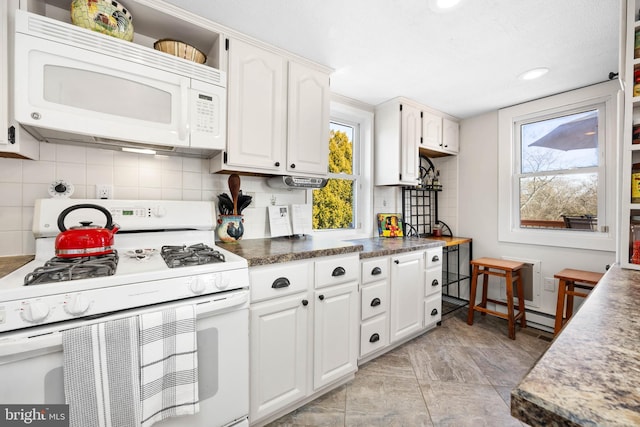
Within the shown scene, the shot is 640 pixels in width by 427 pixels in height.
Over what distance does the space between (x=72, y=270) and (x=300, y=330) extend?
107cm

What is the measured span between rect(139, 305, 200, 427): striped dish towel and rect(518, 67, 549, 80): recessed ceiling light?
9.23 ft

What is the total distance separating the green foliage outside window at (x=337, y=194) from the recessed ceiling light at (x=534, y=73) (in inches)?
59.9

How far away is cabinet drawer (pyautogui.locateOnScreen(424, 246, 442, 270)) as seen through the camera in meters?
2.43

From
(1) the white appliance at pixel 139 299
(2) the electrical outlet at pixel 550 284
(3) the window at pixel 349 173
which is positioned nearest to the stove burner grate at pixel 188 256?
(1) the white appliance at pixel 139 299

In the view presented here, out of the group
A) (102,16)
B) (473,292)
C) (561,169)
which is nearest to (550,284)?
(473,292)

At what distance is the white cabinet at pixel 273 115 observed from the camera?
167 cm

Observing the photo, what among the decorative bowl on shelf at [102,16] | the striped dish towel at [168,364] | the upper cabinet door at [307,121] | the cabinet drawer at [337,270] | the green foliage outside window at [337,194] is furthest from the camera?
the green foliage outside window at [337,194]

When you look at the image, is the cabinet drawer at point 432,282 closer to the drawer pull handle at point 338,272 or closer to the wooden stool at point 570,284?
the wooden stool at point 570,284

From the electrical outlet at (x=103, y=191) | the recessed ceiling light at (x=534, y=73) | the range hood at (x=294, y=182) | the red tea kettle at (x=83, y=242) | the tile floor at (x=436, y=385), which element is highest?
the recessed ceiling light at (x=534, y=73)

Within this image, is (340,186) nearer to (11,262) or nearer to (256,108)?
(256,108)

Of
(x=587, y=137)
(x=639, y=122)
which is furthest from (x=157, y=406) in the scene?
(x=587, y=137)

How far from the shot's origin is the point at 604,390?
0.41 m

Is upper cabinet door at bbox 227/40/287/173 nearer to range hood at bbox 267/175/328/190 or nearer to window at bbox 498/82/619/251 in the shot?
range hood at bbox 267/175/328/190

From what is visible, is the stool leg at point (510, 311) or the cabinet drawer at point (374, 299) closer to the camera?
the cabinet drawer at point (374, 299)
